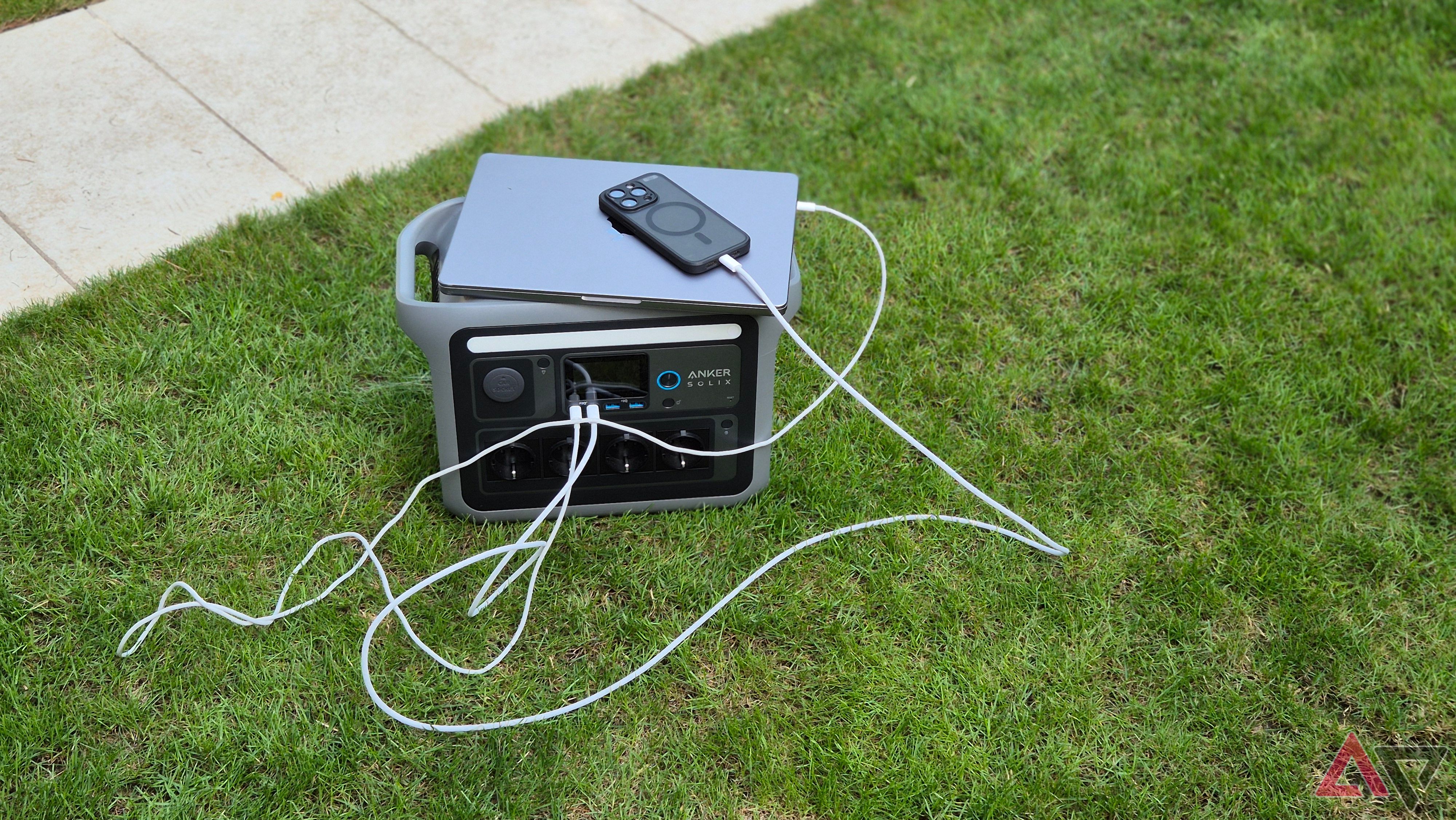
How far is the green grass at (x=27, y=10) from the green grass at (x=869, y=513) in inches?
44.4

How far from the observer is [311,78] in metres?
3.10

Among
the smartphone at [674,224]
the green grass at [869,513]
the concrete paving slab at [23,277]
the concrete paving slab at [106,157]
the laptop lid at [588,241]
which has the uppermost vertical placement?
the smartphone at [674,224]

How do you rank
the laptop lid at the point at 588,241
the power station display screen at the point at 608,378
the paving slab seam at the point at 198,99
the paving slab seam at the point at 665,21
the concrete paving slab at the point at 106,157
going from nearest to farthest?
the laptop lid at the point at 588,241 < the power station display screen at the point at 608,378 < the concrete paving slab at the point at 106,157 < the paving slab seam at the point at 198,99 < the paving slab seam at the point at 665,21

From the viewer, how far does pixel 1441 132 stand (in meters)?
3.32

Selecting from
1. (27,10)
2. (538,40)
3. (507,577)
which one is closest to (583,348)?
(507,577)

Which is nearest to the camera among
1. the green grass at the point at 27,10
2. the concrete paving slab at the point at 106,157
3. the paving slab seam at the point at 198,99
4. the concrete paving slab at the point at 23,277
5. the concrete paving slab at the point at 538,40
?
the concrete paving slab at the point at 23,277

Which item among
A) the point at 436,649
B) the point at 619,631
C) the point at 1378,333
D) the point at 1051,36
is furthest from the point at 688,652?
the point at 1051,36

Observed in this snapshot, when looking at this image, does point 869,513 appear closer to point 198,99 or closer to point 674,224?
point 674,224

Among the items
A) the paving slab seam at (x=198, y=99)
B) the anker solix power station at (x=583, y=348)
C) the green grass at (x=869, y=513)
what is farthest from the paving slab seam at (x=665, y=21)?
the anker solix power station at (x=583, y=348)

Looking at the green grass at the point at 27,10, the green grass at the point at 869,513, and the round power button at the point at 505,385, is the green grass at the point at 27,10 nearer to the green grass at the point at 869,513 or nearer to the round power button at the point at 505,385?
the green grass at the point at 869,513

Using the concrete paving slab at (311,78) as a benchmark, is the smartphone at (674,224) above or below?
above

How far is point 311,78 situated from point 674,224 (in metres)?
1.71

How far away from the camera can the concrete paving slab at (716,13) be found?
3.51 m

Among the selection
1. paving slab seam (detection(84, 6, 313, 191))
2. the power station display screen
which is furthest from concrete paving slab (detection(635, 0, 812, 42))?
the power station display screen
